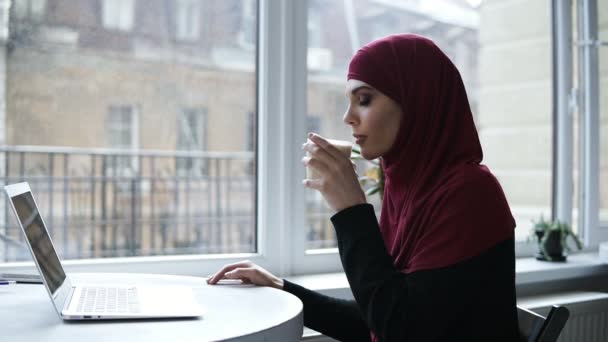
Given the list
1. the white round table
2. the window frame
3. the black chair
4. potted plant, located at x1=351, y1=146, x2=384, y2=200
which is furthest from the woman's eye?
the window frame

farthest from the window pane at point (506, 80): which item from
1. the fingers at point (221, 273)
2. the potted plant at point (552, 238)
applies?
the fingers at point (221, 273)

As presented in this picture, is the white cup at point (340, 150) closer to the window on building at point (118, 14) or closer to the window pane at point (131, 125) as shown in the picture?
the window pane at point (131, 125)

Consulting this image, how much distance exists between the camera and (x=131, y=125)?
10.2 ft

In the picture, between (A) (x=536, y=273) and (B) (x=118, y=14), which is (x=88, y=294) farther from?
(A) (x=536, y=273)

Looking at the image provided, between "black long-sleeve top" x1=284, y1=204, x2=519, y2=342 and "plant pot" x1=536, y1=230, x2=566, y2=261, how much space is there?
135cm

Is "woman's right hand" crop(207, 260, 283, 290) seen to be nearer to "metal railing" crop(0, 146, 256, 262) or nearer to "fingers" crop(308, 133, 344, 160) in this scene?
"fingers" crop(308, 133, 344, 160)

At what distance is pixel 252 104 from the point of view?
199 centimetres

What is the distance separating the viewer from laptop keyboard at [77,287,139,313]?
37.4 inches

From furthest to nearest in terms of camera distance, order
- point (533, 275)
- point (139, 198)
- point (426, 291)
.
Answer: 1. point (139, 198)
2. point (533, 275)
3. point (426, 291)

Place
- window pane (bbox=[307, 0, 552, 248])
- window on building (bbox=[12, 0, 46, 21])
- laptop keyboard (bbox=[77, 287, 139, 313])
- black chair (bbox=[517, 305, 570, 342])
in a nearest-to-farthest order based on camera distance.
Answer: laptop keyboard (bbox=[77, 287, 139, 313]), black chair (bbox=[517, 305, 570, 342]), window on building (bbox=[12, 0, 46, 21]), window pane (bbox=[307, 0, 552, 248])

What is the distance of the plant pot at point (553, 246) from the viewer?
92.4 inches

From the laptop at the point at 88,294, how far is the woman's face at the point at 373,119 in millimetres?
460

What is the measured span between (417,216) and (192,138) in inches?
95.6

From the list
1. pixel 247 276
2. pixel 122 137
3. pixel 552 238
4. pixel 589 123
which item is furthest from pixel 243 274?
pixel 122 137
